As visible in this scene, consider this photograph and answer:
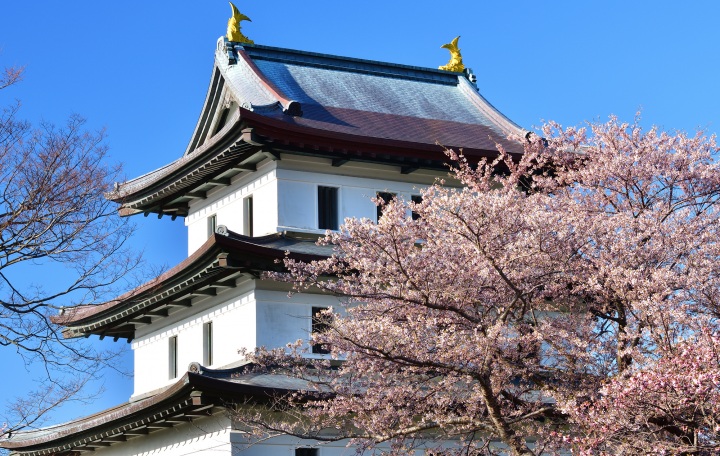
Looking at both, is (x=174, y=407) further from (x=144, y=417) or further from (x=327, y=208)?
(x=327, y=208)

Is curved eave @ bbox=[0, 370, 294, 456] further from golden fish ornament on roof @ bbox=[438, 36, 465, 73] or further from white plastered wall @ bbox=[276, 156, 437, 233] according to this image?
golden fish ornament on roof @ bbox=[438, 36, 465, 73]

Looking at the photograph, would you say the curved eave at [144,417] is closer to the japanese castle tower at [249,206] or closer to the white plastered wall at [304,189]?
the japanese castle tower at [249,206]

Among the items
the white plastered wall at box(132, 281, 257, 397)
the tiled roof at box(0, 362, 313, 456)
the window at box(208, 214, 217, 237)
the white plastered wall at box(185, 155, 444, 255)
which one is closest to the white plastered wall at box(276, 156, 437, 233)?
the white plastered wall at box(185, 155, 444, 255)

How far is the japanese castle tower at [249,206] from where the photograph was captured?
25.1 meters

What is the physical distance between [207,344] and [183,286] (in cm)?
191

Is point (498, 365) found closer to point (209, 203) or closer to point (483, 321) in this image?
point (483, 321)

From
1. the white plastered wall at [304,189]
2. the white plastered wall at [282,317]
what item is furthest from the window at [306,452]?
the white plastered wall at [304,189]

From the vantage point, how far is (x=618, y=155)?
71.8 ft

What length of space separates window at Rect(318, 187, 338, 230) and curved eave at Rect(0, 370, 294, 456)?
5.74 metres

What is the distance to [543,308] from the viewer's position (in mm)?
20844

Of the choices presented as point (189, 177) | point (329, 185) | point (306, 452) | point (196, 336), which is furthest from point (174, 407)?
point (189, 177)

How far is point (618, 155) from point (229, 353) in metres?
11.0

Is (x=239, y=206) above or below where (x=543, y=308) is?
above

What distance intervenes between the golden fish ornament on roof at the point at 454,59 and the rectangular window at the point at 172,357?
42.3 feet
